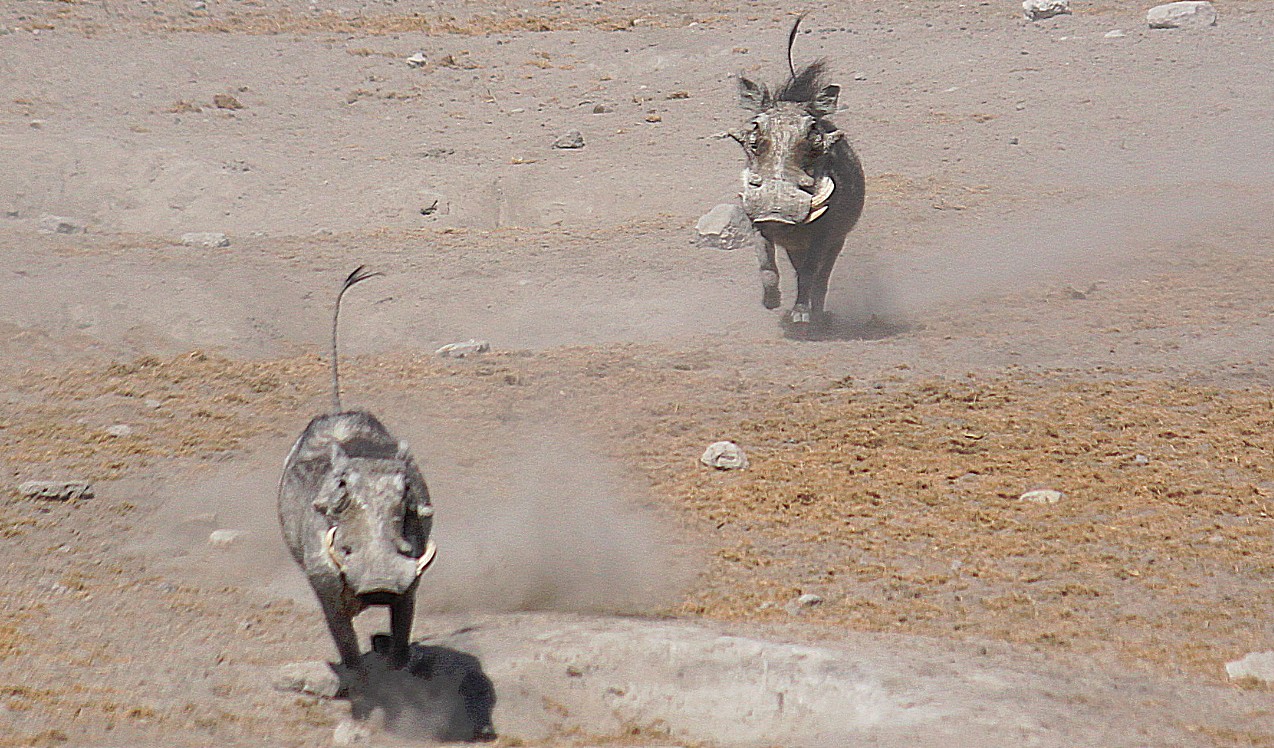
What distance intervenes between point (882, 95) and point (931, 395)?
1061 cm

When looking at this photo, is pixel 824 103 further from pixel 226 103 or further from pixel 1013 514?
pixel 226 103

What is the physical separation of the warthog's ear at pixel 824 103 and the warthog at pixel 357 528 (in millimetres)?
5936

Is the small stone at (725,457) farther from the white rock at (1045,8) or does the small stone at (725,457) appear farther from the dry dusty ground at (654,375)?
the white rock at (1045,8)

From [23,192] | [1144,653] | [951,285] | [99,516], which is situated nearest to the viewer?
[1144,653]

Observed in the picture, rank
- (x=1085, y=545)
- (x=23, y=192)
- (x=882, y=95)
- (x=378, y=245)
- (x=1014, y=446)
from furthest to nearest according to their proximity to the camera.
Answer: (x=882, y=95)
(x=23, y=192)
(x=378, y=245)
(x=1014, y=446)
(x=1085, y=545)

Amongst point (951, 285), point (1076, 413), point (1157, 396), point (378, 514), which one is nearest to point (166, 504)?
point (378, 514)

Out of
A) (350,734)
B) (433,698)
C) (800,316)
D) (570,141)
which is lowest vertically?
(570,141)

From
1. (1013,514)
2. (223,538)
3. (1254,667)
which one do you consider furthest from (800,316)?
(1254,667)

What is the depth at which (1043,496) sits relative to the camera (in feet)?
24.5

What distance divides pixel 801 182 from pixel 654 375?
185 centimetres

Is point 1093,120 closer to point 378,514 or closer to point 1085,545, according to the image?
point 1085,545

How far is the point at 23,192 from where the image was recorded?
1523 cm

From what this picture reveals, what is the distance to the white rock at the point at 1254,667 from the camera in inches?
210

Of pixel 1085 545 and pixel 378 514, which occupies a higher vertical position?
pixel 378 514
